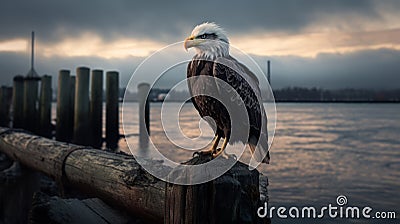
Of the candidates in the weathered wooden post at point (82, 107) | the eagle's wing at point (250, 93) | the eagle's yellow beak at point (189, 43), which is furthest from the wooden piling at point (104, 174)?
the weathered wooden post at point (82, 107)

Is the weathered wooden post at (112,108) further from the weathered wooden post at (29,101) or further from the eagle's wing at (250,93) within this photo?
the eagle's wing at (250,93)

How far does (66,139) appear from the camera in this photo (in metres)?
12.3

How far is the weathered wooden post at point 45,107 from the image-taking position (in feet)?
46.2

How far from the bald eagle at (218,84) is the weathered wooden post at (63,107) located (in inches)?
365

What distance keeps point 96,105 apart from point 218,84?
29.4 feet

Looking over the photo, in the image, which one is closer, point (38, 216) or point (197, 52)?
point (38, 216)

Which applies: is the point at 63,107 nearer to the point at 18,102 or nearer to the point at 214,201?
the point at 18,102

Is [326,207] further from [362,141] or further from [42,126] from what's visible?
[362,141]

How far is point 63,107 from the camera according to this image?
1238 centimetres

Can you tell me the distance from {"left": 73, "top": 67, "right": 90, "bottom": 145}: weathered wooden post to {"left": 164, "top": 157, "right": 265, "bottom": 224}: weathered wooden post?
948 centimetres

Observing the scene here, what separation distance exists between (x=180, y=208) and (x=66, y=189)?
3.09 metres

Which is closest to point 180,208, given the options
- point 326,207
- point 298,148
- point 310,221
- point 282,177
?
point 310,221

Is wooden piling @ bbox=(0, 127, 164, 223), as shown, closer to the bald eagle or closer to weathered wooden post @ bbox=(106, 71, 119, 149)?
the bald eagle

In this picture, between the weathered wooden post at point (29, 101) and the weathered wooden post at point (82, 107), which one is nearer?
the weathered wooden post at point (82, 107)
